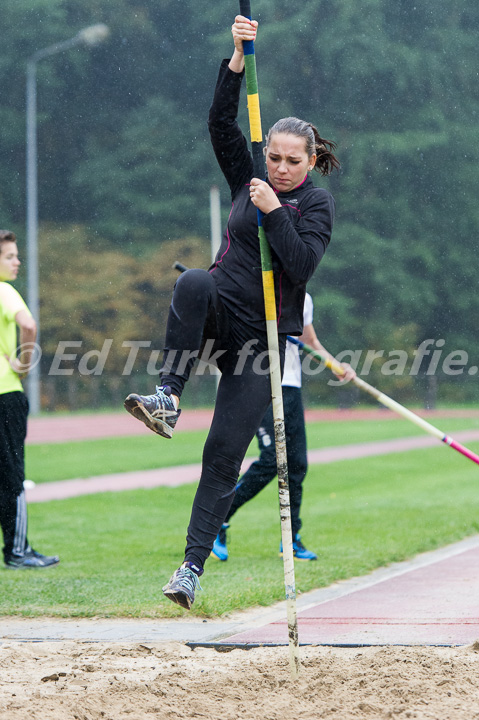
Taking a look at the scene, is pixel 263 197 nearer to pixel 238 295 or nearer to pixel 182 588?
pixel 238 295

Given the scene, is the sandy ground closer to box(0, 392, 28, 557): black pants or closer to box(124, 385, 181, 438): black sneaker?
box(124, 385, 181, 438): black sneaker

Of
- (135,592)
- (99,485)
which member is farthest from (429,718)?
(99,485)

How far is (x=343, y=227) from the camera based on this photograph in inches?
1560

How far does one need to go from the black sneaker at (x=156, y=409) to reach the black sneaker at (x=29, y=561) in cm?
322

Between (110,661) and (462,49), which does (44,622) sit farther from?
(462,49)

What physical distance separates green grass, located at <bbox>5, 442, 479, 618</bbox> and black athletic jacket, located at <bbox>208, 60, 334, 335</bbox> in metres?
1.79

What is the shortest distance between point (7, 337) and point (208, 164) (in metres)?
33.2

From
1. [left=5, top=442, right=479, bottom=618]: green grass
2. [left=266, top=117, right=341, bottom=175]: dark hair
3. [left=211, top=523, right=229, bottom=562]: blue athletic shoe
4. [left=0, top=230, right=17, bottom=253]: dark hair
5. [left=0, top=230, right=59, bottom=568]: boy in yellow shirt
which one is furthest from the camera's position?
[left=211, top=523, right=229, bottom=562]: blue athletic shoe

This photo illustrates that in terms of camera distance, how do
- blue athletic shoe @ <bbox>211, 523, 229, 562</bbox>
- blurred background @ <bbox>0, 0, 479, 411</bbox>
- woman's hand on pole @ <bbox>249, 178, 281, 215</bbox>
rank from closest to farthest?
woman's hand on pole @ <bbox>249, 178, 281, 215</bbox> < blue athletic shoe @ <bbox>211, 523, 229, 562</bbox> < blurred background @ <bbox>0, 0, 479, 411</bbox>

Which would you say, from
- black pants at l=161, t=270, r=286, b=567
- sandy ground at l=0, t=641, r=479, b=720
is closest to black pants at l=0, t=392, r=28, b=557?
sandy ground at l=0, t=641, r=479, b=720

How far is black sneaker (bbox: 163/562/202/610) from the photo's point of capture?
12.5 ft

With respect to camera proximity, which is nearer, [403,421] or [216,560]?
[216,560]

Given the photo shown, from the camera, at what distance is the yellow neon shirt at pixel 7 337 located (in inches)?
266

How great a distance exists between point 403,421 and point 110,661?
79.7ft
